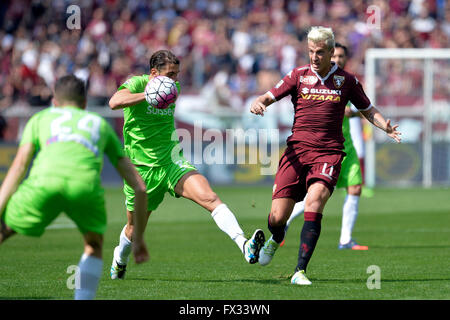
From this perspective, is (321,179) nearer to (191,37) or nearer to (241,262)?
(241,262)

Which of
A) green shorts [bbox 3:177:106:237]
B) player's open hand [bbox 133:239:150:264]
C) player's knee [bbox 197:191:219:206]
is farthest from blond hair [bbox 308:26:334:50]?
player's open hand [bbox 133:239:150:264]

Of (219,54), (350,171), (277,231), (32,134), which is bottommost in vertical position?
(277,231)

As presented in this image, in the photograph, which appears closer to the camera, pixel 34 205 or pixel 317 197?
pixel 34 205

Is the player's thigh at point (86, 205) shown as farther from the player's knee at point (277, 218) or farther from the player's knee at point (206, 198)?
the player's knee at point (277, 218)

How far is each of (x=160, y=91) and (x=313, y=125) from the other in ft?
5.47

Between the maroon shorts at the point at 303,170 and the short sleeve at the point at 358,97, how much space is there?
61 centimetres

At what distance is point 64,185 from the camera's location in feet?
19.7

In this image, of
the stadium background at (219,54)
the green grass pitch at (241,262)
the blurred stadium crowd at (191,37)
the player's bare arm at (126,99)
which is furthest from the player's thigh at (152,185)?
the blurred stadium crowd at (191,37)

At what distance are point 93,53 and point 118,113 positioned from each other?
10.1ft

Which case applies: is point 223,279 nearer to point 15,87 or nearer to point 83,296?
point 83,296

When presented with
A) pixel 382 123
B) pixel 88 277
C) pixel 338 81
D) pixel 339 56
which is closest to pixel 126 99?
pixel 338 81

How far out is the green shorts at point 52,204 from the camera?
6.03 metres

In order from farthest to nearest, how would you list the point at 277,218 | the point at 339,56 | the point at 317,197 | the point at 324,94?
the point at 339,56, the point at 277,218, the point at 324,94, the point at 317,197

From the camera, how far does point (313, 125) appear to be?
8617 mm
